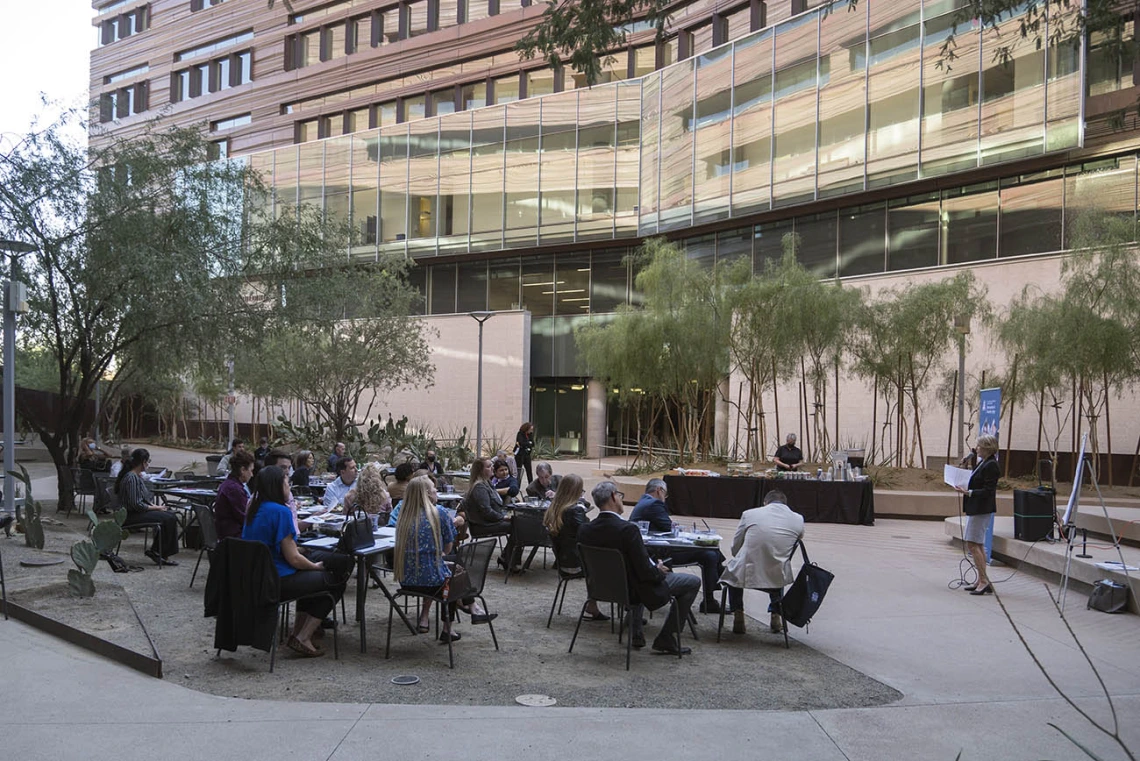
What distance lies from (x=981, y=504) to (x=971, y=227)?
49.5ft

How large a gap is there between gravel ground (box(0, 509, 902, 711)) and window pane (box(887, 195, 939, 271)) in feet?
59.3

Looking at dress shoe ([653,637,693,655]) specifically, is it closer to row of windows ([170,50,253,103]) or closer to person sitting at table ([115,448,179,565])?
person sitting at table ([115,448,179,565])

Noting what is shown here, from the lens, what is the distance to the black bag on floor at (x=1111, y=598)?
8328 mm

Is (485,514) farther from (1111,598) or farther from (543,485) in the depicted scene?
(1111,598)

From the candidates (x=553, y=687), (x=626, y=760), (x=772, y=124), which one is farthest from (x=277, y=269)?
(x=772, y=124)

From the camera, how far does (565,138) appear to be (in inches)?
1288

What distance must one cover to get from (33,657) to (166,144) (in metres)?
11.0

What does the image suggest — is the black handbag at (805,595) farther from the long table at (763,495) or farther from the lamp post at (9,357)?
the lamp post at (9,357)

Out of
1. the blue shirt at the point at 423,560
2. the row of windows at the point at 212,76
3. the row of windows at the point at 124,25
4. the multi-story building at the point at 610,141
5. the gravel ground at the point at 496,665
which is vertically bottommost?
the gravel ground at the point at 496,665

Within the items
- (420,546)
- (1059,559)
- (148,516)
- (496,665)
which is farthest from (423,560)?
(1059,559)

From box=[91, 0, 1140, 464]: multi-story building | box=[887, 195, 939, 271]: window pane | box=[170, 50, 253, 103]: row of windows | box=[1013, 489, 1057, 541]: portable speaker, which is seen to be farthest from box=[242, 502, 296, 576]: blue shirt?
box=[170, 50, 253, 103]: row of windows

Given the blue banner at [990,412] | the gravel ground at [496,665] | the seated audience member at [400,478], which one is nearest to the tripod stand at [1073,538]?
the blue banner at [990,412]

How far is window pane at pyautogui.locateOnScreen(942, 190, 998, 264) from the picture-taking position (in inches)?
865

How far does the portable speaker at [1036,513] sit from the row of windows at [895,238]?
9739 millimetres
